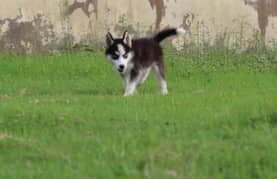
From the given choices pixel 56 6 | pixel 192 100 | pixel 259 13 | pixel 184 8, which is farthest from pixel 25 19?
pixel 192 100

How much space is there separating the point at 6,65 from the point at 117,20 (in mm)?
2412

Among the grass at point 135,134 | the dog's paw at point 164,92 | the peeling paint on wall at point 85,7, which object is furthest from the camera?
the peeling paint on wall at point 85,7

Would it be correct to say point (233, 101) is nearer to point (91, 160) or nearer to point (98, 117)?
point (98, 117)

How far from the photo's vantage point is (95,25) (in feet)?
58.2

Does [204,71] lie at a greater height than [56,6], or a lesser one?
lesser

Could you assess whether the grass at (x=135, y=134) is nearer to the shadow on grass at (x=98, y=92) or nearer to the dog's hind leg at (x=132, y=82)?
the shadow on grass at (x=98, y=92)

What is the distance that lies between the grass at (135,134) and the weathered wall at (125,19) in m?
2.99

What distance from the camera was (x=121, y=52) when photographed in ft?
44.8

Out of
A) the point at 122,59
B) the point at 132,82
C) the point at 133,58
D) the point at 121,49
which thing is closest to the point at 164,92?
the point at 132,82

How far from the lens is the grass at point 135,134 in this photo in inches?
287

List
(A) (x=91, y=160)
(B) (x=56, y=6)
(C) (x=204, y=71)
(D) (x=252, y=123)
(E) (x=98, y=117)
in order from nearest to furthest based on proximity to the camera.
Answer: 1. (A) (x=91, y=160)
2. (D) (x=252, y=123)
3. (E) (x=98, y=117)
4. (C) (x=204, y=71)
5. (B) (x=56, y=6)

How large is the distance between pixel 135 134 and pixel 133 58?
17.3 ft

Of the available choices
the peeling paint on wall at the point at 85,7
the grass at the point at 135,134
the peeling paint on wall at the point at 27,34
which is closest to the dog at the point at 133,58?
the grass at the point at 135,134

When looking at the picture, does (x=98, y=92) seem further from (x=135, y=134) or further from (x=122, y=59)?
(x=135, y=134)
